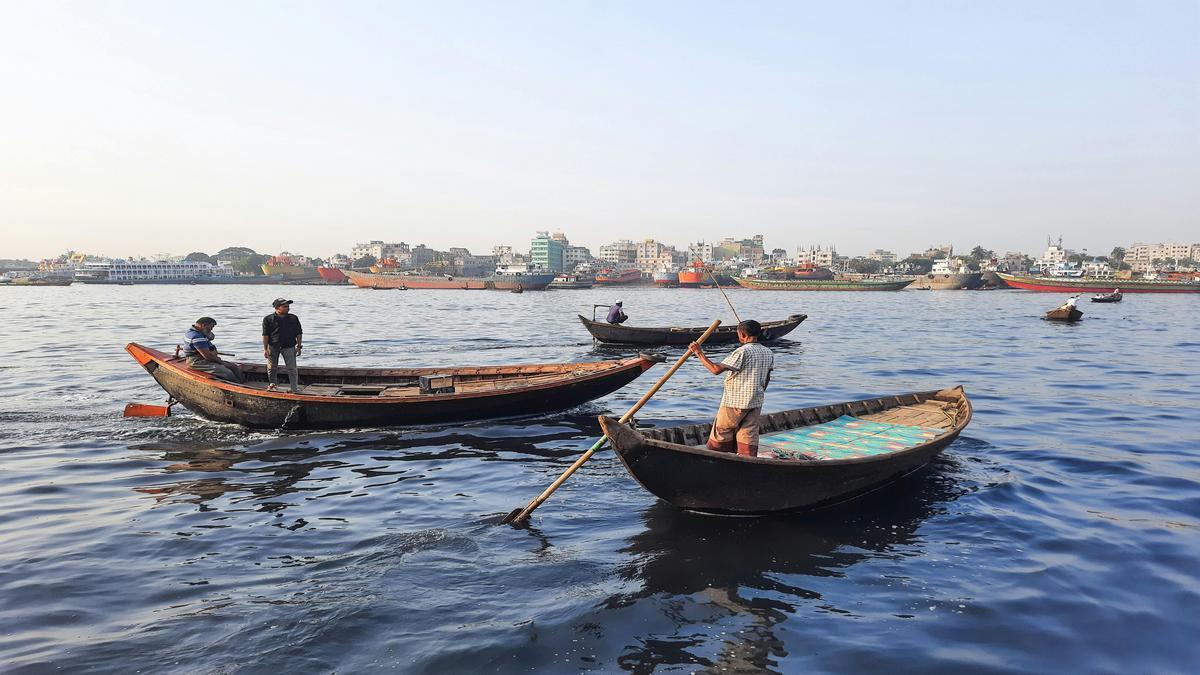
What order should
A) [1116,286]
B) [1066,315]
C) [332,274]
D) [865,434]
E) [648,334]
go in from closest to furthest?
[865,434] → [648,334] → [1066,315] → [1116,286] → [332,274]

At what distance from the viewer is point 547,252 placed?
161 m

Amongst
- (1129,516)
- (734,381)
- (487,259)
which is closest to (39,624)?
(734,381)

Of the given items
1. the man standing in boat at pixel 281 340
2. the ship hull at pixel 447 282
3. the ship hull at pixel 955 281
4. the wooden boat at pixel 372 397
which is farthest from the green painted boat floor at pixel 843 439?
the ship hull at pixel 955 281

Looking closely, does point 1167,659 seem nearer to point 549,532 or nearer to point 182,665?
point 549,532

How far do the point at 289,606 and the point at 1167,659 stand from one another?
23.2ft

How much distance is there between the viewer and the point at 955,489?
9438 mm

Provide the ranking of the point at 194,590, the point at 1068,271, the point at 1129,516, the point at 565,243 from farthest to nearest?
1. the point at 565,243
2. the point at 1068,271
3. the point at 1129,516
4. the point at 194,590

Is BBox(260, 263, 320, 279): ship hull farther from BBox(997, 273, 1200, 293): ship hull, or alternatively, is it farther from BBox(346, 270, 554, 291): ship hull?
BBox(997, 273, 1200, 293): ship hull

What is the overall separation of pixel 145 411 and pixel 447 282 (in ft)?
331

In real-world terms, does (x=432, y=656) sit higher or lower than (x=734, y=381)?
lower

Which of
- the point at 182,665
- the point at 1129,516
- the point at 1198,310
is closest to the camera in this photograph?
the point at 182,665

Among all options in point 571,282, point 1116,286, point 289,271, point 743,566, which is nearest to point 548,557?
point 743,566

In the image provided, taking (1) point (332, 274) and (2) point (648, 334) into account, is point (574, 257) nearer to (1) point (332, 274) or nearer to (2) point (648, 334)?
(1) point (332, 274)

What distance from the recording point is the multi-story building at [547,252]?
160500 millimetres
